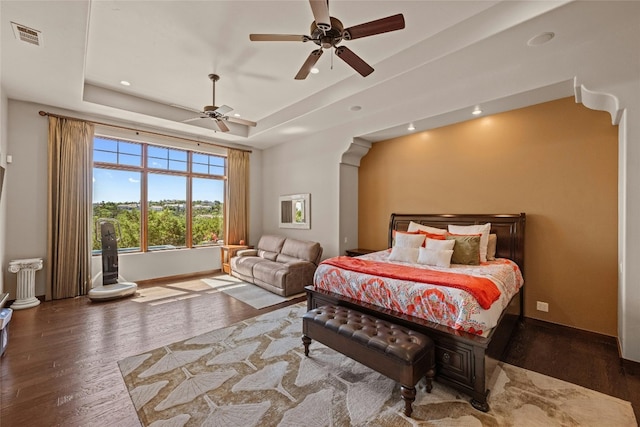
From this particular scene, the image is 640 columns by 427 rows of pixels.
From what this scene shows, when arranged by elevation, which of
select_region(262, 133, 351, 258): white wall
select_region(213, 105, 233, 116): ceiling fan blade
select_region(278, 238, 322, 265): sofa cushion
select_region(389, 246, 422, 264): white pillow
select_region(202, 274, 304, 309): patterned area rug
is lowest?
select_region(202, 274, 304, 309): patterned area rug

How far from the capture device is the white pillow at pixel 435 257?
347 centimetres

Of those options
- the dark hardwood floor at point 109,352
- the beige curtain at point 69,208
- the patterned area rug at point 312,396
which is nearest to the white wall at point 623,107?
the dark hardwood floor at point 109,352

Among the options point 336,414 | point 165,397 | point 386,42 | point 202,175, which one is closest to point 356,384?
point 336,414

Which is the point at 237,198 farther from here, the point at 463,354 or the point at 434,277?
the point at 463,354

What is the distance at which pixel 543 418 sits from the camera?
6.70 feet

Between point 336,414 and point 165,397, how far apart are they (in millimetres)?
1407

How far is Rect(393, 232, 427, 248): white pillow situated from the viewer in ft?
13.1

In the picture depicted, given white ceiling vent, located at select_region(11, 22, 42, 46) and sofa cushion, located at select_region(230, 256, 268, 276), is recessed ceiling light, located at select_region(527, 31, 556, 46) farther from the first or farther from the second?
sofa cushion, located at select_region(230, 256, 268, 276)

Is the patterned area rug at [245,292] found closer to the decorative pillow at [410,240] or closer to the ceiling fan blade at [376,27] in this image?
the decorative pillow at [410,240]

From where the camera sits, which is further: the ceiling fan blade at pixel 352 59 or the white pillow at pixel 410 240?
the white pillow at pixel 410 240

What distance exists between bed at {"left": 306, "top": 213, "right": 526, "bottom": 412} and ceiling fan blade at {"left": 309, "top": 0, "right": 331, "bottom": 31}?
2489 mm

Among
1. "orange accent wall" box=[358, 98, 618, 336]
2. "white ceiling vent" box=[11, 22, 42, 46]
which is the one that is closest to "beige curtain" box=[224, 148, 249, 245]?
"white ceiling vent" box=[11, 22, 42, 46]

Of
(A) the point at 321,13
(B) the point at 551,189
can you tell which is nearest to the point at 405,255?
(B) the point at 551,189

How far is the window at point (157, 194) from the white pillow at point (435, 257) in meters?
5.17
